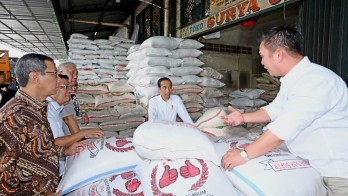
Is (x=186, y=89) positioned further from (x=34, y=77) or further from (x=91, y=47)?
(x=91, y=47)

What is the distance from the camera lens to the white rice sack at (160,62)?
334cm

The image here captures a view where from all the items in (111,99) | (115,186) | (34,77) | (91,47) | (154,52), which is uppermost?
(91,47)

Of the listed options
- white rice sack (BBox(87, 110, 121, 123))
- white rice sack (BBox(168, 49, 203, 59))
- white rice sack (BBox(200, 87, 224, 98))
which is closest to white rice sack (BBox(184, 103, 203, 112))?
white rice sack (BBox(200, 87, 224, 98))

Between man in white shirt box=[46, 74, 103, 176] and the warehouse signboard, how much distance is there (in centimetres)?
196

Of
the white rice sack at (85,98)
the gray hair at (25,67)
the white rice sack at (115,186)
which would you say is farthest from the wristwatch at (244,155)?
the white rice sack at (85,98)

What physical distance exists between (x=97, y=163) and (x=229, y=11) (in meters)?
2.45

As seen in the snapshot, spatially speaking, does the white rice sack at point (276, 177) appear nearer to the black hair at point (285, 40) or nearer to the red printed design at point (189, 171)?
the red printed design at point (189, 171)

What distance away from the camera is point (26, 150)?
1124 mm

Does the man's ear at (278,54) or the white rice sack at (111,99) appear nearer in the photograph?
the man's ear at (278,54)

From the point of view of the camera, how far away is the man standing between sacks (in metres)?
1.03

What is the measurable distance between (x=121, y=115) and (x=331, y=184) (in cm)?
265

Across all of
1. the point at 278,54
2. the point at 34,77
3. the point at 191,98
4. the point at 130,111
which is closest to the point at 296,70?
→ the point at 278,54

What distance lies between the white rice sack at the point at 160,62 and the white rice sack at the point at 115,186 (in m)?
2.05

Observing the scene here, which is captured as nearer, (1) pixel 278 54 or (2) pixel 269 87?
(1) pixel 278 54
